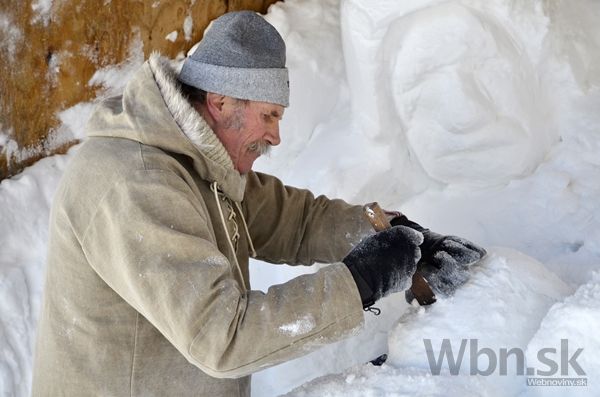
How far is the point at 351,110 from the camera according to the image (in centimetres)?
321

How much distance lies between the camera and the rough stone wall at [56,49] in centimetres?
291

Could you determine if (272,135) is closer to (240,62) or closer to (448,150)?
(240,62)

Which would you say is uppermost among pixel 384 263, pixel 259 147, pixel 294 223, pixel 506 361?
pixel 259 147

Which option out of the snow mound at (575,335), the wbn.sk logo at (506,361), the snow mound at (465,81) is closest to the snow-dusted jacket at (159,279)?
the wbn.sk logo at (506,361)

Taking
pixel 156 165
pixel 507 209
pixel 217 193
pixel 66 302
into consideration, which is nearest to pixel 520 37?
pixel 507 209

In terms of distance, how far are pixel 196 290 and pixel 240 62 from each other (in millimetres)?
576

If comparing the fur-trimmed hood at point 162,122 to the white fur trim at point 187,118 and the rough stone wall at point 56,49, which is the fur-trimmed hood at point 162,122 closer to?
the white fur trim at point 187,118

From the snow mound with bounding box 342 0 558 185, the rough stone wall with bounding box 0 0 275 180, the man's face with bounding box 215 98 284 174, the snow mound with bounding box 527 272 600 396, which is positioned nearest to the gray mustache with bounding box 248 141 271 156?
the man's face with bounding box 215 98 284 174

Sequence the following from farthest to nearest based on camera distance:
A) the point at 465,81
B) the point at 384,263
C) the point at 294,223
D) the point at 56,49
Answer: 1. the point at 56,49
2. the point at 465,81
3. the point at 294,223
4. the point at 384,263

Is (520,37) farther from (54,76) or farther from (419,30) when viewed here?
(54,76)

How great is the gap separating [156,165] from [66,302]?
0.41 m

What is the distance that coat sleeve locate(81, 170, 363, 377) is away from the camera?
1.76 m

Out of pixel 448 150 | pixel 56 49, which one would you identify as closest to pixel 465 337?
pixel 448 150

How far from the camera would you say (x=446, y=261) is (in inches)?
85.4
